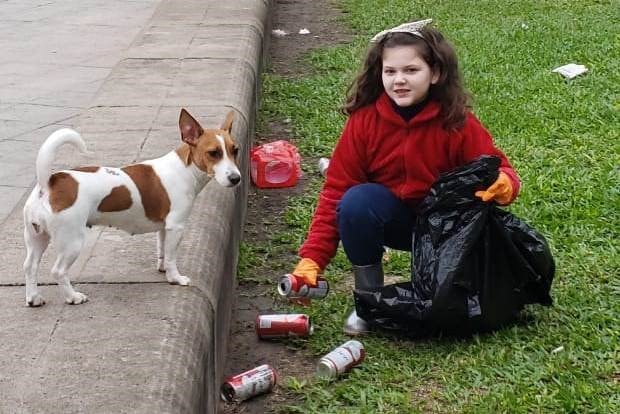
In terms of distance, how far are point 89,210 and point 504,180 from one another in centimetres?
156

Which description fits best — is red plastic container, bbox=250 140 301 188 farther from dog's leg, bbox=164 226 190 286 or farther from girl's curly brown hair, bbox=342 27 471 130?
dog's leg, bbox=164 226 190 286

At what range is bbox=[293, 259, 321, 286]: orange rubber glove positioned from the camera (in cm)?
406

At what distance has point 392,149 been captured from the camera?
13.6 ft

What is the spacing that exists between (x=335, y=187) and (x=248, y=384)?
3.19 ft

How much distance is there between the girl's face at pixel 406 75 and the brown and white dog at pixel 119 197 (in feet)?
2.36

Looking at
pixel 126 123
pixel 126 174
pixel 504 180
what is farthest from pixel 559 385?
pixel 126 123

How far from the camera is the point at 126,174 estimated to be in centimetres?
353

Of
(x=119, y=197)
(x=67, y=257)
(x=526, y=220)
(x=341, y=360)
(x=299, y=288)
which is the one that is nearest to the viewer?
(x=67, y=257)

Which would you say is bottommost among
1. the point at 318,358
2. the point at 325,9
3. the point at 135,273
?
the point at 325,9

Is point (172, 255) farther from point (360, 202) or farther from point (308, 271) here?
point (360, 202)

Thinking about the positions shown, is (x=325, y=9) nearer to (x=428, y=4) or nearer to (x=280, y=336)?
(x=428, y=4)

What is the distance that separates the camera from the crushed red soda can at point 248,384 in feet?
12.2

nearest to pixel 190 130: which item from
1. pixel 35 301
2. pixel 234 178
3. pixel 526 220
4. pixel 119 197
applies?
pixel 234 178

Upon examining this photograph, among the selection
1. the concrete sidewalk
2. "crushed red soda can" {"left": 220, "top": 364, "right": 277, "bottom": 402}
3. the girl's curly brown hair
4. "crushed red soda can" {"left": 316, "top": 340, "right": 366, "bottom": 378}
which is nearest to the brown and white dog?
the concrete sidewalk
